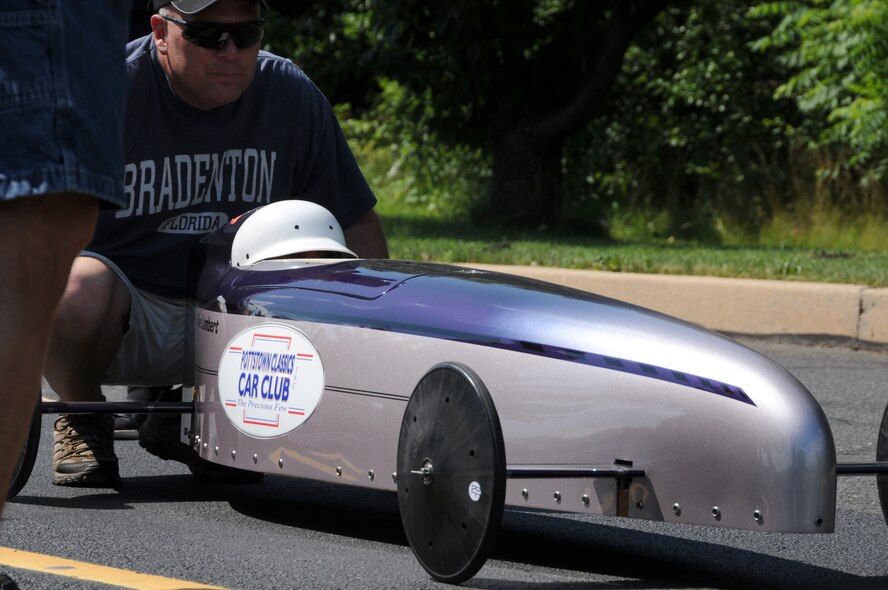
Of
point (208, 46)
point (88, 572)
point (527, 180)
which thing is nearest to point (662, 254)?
point (527, 180)

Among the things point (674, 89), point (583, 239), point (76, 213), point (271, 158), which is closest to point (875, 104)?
point (583, 239)

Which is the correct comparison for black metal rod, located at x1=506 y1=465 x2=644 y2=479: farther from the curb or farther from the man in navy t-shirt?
the curb

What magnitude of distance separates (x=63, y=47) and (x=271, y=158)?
→ 2108mm

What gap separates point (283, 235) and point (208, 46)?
561 mm

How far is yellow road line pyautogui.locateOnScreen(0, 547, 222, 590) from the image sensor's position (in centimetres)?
287

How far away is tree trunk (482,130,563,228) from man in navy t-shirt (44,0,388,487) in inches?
333

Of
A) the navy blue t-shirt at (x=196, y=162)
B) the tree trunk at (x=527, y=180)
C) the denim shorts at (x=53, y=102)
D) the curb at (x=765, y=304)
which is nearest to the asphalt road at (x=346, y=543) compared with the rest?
the navy blue t-shirt at (x=196, y=162)

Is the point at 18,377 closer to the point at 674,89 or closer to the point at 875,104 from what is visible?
the point at 875,104

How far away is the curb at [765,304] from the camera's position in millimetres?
7016

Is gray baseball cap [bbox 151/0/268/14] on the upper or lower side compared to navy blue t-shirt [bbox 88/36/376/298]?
upper

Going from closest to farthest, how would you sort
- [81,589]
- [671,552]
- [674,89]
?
[81,589] < [671,552] < [674,89]

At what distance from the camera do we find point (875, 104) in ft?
37.2

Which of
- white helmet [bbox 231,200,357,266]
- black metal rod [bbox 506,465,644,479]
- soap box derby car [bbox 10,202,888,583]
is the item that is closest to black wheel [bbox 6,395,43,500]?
soap box derby car [bbox 10,202,888,583]

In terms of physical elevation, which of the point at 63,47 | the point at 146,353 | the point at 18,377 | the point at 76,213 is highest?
the point at 63,47
